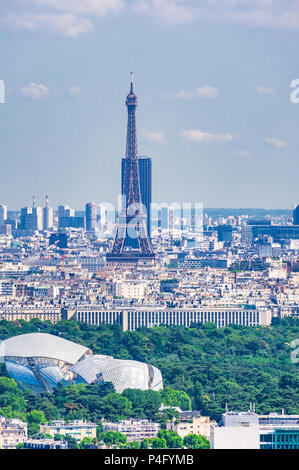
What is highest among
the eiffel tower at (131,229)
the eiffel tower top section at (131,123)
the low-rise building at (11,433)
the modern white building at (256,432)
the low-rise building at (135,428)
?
the eiffel tower top section at (131,123)

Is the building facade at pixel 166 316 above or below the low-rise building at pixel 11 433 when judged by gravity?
below

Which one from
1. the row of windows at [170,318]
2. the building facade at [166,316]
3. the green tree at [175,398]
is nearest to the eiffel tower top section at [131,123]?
the building facade at [166,316]

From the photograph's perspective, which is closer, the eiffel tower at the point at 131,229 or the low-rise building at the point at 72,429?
the low-rise building at the point at 72,429

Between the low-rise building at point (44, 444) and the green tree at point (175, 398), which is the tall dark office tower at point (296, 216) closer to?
the green tree at point (175, 398)

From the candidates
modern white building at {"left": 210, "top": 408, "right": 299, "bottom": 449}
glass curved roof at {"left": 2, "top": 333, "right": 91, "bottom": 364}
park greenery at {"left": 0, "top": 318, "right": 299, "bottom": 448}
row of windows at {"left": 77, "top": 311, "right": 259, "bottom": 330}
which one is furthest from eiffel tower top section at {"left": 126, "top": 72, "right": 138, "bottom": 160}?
modern white building at {"left": 210, "top": 408, "right": 299, "bottom": 449}

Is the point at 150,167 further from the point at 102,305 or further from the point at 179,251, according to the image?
the point at 102,305

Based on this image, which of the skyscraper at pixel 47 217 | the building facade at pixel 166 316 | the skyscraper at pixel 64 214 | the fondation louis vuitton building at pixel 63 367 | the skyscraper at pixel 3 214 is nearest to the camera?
the fondation louis vuitton building at pixel 63 367
